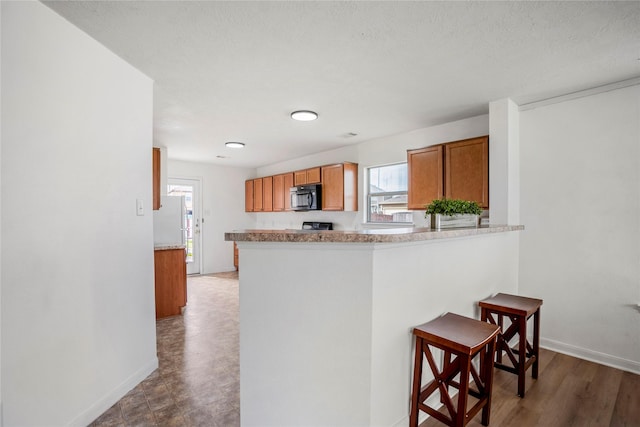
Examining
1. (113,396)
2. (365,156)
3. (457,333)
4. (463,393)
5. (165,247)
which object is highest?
(365,156)

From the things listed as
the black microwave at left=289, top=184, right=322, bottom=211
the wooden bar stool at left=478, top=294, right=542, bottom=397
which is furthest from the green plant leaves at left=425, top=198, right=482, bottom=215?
the black microwave at left=289, top=184, right=322, bottom=211

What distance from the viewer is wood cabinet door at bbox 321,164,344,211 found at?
15.1ft

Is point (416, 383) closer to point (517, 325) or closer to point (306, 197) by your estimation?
point (517, 325)

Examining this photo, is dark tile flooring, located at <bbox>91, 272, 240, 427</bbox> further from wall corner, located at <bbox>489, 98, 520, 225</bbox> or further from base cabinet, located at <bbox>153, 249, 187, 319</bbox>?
wall corner, located at <bbox>489, 98, 520, 225</bbox>

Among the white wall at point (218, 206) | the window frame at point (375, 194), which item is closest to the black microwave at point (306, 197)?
the window frame at point (375, 194)

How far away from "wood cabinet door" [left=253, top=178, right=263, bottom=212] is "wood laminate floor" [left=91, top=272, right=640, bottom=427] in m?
3.75

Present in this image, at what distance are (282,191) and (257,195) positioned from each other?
3.07 feet

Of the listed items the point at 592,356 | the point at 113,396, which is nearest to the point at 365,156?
the point at 592,356

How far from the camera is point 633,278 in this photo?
2414mm

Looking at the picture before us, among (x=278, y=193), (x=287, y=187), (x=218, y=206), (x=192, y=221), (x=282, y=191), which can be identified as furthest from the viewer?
(x=218, y=206)

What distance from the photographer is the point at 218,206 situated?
21.3 feet

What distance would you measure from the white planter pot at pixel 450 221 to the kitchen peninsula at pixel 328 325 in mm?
527

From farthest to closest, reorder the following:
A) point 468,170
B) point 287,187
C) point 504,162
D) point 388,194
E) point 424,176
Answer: point 287,187 < point 388,194 < point 424,176 < point 468,170 < point 504,162

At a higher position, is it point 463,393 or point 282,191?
point 282,191
